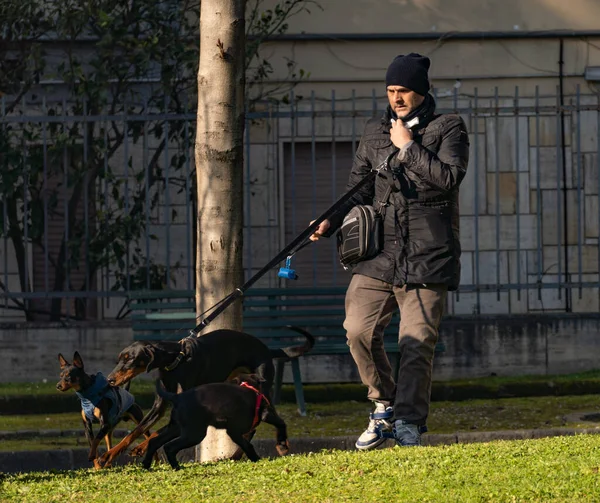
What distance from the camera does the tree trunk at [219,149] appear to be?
738 cm

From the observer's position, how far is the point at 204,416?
6.29 metres

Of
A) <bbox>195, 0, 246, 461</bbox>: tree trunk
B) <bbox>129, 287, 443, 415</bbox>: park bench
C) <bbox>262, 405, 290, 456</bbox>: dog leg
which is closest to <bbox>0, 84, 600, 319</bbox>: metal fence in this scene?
<bbox>129, 287, 443, 415</bbox>: park bench

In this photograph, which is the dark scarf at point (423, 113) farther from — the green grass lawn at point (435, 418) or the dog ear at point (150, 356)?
the green grass lawn at point (435, 418)

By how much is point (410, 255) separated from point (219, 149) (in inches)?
48.4

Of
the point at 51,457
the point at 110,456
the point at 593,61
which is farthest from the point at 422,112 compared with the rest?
the point at 593,61

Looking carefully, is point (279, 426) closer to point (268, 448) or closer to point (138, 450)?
point (138, 450)

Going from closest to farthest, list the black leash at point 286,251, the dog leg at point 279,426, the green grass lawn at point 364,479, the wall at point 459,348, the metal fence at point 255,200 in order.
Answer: the green grass lawn at point 364,479 < the dog leg at point 279,426 < the black leash at point 286,251 < the wall at point 459,348 < the metal fence at point 255,200

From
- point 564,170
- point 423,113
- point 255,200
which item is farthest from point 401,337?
point 564,170

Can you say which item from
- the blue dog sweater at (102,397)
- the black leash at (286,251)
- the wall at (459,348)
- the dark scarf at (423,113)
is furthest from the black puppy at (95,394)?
the wall at (459,348)

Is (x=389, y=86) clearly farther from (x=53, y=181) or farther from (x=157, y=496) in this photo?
(x=53, y=181)

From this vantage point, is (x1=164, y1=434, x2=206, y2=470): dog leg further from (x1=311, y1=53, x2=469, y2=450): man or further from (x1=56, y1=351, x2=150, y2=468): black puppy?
(x1=311, y1=53, x2=469, y2=450): man

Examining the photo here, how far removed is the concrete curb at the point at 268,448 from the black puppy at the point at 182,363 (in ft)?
4.60

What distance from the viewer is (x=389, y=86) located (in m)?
7.00

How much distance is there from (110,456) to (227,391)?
2.39 ft
